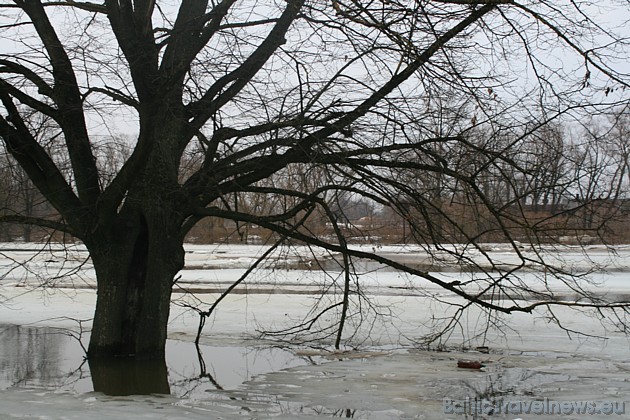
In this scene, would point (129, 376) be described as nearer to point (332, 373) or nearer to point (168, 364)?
point (168, 364)

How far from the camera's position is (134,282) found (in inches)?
386

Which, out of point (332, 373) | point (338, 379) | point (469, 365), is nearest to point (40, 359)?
point (332, 373)

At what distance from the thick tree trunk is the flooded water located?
1.31 feet

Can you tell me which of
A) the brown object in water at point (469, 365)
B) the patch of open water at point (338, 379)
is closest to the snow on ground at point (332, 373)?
the patch of open water at point (338, 379)

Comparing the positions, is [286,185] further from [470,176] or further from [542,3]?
[542,3]

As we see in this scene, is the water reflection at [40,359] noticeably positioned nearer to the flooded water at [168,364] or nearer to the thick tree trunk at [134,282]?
the flooded water at [168,364]

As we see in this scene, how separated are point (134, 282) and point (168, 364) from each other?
3.99ft

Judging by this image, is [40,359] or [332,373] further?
[40,359]

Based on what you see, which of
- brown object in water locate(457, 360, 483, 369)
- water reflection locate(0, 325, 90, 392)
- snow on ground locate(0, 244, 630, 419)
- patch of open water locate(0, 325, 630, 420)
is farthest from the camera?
brown object in water locate(457, 360, 483, 369)

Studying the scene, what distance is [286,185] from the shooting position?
375 inches

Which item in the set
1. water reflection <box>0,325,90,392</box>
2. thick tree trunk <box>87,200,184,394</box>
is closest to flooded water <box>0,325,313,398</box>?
water reflection <box>0,325,90,392</box>

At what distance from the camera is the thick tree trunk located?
30.5 ft

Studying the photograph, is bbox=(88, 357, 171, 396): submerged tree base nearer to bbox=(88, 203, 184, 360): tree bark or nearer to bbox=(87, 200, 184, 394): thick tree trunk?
bbox=(87, 200, 184, 394): thick tree trunk

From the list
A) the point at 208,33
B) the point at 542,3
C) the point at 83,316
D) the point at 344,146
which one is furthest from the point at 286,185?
the point at 83,316
